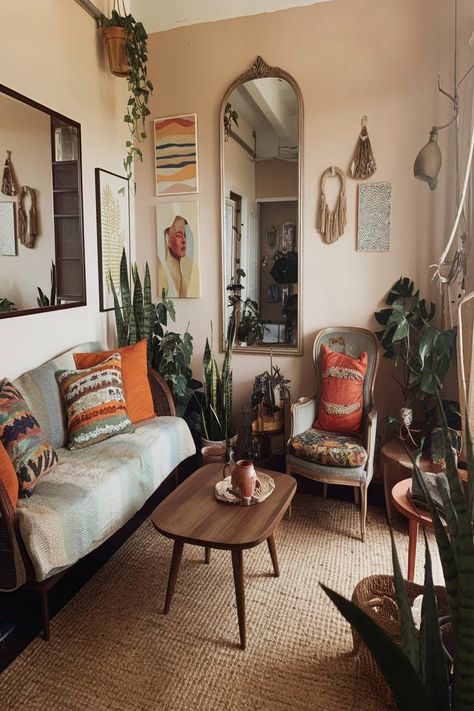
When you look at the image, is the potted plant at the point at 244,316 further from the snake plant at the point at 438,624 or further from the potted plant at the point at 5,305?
the snake plant at the point at 438,624

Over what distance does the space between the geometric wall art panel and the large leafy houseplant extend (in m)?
0.28

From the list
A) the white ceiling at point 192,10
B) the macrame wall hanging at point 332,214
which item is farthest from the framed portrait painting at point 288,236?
the white ceiling at point 192,10

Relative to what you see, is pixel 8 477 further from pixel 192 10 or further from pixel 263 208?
pixel 192 10

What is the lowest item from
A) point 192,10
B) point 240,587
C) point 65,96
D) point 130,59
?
point 240,587

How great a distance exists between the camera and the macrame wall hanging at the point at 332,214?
10.6 feet

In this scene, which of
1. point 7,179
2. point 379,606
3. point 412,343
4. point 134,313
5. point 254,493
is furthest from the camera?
point 134,313

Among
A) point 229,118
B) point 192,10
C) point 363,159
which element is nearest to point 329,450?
point 363,159

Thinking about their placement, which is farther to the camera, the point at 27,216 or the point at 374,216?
the point at 374,216

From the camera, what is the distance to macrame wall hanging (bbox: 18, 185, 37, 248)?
100 inches

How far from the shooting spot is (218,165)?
3504mm

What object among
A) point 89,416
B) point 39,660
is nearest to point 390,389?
point 89,416

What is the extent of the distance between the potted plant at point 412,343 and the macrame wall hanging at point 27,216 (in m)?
2.00

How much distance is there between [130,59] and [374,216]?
6.01ft

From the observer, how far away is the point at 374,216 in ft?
10.4
